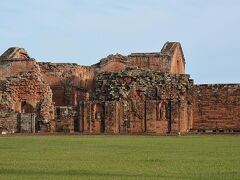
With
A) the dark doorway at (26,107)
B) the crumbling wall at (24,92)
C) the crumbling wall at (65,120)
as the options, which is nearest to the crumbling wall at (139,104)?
the crumbling wall at (65,120)

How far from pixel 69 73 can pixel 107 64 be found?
340cm

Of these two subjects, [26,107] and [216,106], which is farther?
[26,107]

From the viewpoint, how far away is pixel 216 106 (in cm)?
3956

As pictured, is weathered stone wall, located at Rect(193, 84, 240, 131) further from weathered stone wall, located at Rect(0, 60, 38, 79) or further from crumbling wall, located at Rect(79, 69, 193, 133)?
weathered stone wall, located at Rect(0, 60, 38, 79)

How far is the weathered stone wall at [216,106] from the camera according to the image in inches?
1543

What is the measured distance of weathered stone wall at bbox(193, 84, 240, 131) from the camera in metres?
39.2

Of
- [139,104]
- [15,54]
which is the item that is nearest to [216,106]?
[139,104]

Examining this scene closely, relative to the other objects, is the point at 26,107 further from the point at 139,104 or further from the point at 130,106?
the point at 139,104

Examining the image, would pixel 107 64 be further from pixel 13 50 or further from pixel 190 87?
pixel 190 87

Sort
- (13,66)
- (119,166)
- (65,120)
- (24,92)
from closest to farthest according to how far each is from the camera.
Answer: (119,166), (65,120), (24,92), (13,66)

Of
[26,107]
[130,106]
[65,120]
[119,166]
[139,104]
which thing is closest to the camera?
[119,166]

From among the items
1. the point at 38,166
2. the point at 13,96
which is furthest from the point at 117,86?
the point at 38,166

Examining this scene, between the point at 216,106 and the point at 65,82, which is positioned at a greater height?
the point at 65,82

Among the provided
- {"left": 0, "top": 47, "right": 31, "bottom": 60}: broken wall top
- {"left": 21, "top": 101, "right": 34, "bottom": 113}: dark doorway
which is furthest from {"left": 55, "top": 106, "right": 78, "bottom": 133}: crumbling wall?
{"left": 0, "top": 47, "right": 31, "bottom": 60}: broken wall top
